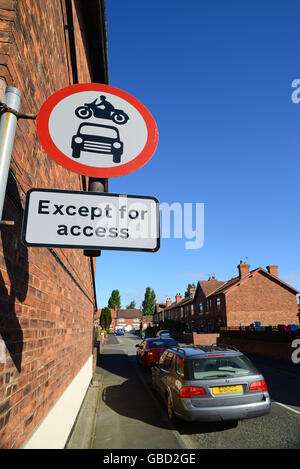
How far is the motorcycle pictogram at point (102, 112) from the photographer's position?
194 cm

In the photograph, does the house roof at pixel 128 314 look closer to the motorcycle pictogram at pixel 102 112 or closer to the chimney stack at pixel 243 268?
the chimney stack at pixel 243 268

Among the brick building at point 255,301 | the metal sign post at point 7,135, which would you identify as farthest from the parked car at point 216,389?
the brick building at point 255,301

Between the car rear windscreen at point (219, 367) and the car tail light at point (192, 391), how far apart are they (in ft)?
0.64

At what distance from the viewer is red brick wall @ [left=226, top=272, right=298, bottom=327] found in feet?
112

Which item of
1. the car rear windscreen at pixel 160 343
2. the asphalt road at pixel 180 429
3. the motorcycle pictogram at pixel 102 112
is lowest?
the asphalt road at pixel 180 429

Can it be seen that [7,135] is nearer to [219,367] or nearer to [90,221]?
[90,221]

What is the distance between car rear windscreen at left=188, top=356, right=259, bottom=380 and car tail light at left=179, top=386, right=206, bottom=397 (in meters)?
0.19

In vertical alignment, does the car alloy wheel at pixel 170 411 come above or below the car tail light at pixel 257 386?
below

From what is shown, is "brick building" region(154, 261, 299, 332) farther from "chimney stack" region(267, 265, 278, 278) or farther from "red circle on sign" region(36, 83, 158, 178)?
"red circle on sign" region(36, 83, 158, 178)

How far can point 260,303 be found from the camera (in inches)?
1378

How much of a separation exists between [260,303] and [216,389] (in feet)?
108

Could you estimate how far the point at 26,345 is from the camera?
2.26 metres

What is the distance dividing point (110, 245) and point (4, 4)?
1890mm

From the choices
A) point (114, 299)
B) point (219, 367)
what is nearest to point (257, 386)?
point (219, 367)
